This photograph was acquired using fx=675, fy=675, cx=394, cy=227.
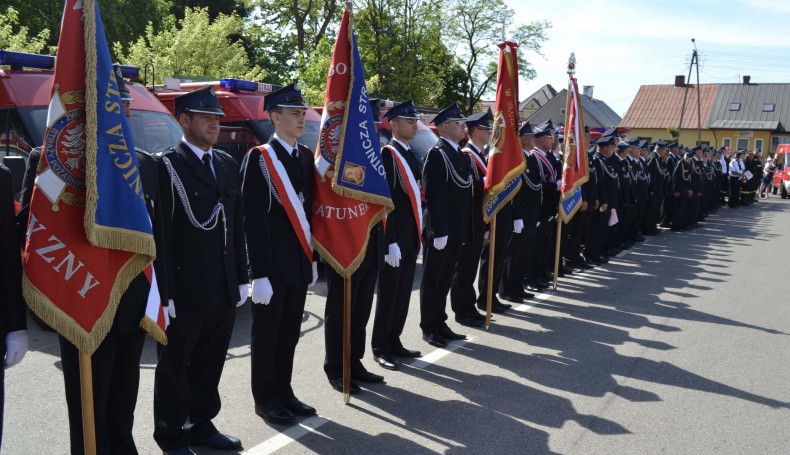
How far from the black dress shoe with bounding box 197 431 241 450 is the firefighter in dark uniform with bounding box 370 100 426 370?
1.77 m

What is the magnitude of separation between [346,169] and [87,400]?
7.41 feet

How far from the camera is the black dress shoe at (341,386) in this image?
485cm

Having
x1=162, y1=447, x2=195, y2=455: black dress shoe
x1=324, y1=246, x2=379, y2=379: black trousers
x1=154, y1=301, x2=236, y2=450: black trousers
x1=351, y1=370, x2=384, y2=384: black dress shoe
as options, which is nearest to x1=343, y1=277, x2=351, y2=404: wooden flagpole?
x1=324, y1=246, x2=379, y2=379: black trousers

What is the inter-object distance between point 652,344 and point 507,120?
105 inches

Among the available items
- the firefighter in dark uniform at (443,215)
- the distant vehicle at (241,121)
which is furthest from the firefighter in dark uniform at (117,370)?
the distant vehicle at (241,121)

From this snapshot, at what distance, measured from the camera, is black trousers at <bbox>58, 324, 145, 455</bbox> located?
121 inches

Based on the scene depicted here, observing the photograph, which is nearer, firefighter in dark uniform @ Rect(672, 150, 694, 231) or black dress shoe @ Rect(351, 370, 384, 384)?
black dress shoe @ Rect(351, 370, 384, 384)

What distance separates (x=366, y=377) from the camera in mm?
5066

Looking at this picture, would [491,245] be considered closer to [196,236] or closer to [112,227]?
[196,236]

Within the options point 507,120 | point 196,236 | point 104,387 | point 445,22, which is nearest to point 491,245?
point 507,120

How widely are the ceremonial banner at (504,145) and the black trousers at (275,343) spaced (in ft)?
9.15

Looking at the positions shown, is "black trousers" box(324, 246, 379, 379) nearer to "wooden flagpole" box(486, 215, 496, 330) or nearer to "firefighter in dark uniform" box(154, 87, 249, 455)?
"firefighter in dark uniform" box(154, 87, 249, 455)

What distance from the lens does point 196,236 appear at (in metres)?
3.69

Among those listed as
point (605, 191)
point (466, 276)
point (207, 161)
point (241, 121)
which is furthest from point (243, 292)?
point (605, 191)
